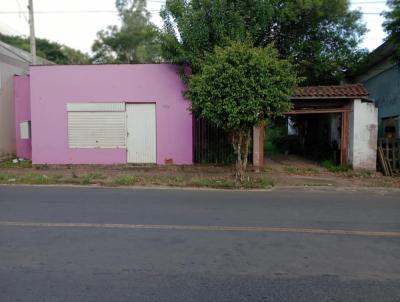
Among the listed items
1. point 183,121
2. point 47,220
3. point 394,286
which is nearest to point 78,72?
point 183,121

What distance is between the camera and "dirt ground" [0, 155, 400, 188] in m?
11.7

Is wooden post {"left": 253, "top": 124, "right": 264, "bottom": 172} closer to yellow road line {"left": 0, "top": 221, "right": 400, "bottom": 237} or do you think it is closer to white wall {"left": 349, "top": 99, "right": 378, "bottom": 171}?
white wall {"left": 349, "top": 99, "right": 378, "bottom": 171}

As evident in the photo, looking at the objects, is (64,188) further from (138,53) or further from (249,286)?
(138,53)

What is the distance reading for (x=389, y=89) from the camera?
15.7 meters

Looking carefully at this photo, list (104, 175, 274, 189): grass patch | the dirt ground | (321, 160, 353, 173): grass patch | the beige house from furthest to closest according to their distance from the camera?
the beige house < (321, 160, 353, 173): grass patch < the dirt ground < (104, 175, 274, 189): grass patch

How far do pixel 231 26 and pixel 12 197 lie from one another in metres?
8.58

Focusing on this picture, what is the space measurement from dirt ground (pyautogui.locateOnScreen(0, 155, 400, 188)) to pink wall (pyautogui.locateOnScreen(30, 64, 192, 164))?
621 mm

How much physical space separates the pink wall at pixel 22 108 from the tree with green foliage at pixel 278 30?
688 centimetres

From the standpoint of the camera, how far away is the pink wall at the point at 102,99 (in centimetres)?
1505

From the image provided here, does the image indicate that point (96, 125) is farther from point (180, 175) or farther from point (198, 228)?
point (198, 228)

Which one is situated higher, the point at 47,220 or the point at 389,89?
the point at 389,89

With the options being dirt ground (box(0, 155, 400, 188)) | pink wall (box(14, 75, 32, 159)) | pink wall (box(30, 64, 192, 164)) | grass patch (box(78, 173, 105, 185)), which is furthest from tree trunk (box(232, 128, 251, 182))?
pink wall (box(14, 75, 32, 159))

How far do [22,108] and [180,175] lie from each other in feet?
28.4

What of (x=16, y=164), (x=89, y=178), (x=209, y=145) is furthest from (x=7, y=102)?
(x=209, y=145)
